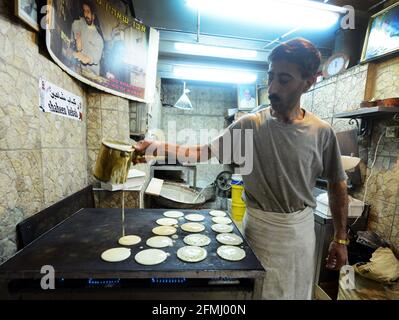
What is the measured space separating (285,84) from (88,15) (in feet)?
7.06

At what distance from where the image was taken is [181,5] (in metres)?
2.93

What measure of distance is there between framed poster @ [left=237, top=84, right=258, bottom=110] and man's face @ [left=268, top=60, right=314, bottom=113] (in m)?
4.57

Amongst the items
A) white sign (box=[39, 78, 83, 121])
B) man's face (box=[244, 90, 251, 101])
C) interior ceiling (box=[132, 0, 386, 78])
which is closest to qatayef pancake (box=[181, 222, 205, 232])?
white sign (box=[39, 78, 83, 121])

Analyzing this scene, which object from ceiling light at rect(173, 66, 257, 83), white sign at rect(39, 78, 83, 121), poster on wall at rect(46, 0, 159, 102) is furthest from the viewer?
ceiling light at rect(173, 66, 257, 83)

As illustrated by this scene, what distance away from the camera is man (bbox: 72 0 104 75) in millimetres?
2090

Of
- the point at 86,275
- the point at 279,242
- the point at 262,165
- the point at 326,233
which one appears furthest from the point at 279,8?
the point at 86,275

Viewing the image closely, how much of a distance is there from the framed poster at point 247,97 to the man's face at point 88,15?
4230 mm

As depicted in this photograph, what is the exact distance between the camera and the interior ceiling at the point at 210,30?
2.95 m

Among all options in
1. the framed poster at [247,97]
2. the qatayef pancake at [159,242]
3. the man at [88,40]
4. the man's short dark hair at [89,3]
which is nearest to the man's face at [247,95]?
the framed poster at [247,97]

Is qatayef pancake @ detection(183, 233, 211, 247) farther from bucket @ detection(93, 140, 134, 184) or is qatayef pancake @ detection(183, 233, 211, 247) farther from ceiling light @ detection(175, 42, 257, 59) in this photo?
ceiling light @ detection(175, 42, 257, 59)
